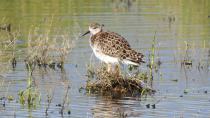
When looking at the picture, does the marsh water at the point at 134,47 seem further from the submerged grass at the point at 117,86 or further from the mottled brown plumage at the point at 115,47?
the mottled brown plumage at the point at 115,47

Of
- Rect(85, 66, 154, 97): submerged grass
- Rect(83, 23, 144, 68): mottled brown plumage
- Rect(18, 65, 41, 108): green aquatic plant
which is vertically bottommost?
Rect(18, 65, 41, 108): green aquatic plant

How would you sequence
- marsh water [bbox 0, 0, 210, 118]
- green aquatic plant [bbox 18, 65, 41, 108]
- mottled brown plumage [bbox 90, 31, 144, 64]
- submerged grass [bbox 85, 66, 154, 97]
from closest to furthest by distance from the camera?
marsh water [bbox 0, 0, 210, 118] < green aquatic plant [bbox 18, 65, 41, 108] < submerged grass [bbox 85, 66, 154, 97] < mottled brown plumage [bbox 90, 31, 144, 64]

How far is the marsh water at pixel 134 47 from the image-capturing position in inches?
502

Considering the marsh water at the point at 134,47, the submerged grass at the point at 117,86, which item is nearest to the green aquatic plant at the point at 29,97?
the marsh water at the point at 134,47

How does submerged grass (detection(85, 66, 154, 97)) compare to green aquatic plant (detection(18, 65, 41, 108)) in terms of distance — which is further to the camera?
submerged grass (detection(85, 66, 154, 97))

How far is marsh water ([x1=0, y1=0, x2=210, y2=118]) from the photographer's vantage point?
12758 mm

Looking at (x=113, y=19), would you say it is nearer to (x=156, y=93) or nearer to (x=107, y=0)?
(x=107, y=0)

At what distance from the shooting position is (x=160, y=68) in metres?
16.4

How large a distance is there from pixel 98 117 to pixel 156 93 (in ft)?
6.90

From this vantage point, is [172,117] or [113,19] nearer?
[172,117]

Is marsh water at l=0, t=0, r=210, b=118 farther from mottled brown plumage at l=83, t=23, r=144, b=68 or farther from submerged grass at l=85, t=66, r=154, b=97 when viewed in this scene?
mottled brown plumage at l=83, t=23, r=144, b=68

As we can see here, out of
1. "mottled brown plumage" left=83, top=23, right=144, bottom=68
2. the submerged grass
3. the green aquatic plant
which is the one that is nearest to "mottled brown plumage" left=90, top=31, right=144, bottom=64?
"mottled brown plumage" left=83, top=23, right=144, bottom=68

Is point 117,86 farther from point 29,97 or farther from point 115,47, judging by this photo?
point 29,97

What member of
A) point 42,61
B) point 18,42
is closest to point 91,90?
point 42,61
